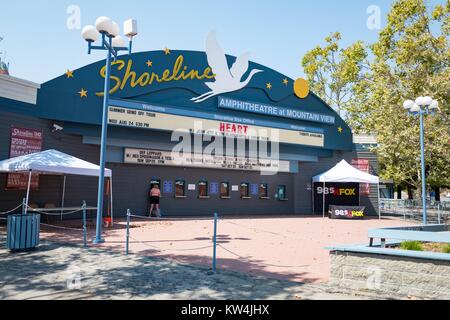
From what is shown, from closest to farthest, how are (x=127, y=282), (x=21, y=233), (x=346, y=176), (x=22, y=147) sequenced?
(x=127, y=282) → (x=21, y=233) → (x=22, y=147) → (x=346, y=176)

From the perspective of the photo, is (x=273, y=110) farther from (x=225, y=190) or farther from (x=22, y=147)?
(x=22, y=147)

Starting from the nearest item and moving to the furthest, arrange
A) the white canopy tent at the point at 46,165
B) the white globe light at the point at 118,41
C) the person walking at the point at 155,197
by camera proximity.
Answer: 1. the white globe light at the point at 118,41
2. the white canopy tent at the point at 46,165
3. the person walking at the point at 155,197

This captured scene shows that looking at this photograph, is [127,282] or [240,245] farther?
[240,245]

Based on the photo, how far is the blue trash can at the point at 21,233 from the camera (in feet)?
31.1

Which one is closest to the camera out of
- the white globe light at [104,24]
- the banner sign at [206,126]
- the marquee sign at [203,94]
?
the white globe light at [104,24]

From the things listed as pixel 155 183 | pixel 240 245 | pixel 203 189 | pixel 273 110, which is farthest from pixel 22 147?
pixel 273 110

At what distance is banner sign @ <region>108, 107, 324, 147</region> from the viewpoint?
18.3m

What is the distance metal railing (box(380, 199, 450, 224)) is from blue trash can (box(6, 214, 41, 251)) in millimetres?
22830

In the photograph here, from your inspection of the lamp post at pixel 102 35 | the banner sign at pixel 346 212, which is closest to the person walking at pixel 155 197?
the lamp post at pixel 102 35

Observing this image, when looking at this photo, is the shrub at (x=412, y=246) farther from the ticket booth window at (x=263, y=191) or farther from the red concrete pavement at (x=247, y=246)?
the ticket booth window at (x=263, y=191)

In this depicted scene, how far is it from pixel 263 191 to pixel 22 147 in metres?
14.3

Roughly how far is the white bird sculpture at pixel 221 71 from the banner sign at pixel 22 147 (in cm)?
809

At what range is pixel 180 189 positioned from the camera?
2103 cm
